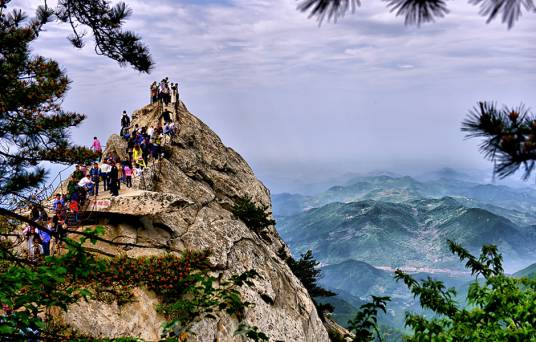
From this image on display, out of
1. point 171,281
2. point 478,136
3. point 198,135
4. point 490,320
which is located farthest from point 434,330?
point 198,135

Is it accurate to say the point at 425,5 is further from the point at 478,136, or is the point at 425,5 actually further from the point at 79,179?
the point at 79,179

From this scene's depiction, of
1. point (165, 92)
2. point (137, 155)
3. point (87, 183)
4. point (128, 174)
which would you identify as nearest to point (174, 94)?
point (165, 92)

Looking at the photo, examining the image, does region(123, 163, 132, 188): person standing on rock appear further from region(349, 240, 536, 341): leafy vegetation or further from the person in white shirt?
region(349, 240, 536, 341): leafy vegetation

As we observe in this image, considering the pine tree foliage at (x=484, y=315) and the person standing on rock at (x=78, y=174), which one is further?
the person standing on rock at (x=78, y=174)

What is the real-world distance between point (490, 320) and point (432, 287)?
1592 millimetres

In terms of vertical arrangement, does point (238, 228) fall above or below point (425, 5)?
below

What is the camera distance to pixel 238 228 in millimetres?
21453

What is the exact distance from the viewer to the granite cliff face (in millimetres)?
14336

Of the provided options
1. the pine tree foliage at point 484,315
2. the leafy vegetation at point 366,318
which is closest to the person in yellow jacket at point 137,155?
the pine tree foliage at point 484,315

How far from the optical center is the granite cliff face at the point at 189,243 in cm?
1434

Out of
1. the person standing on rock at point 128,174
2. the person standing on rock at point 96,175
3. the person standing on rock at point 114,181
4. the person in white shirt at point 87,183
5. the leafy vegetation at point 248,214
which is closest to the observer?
the person in white shirt at point 87,183

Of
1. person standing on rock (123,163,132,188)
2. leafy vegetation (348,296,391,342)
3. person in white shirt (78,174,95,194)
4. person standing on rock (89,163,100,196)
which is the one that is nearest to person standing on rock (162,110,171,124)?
person standing on rock (123,163,132,188)

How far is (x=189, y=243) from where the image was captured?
61.2 ft

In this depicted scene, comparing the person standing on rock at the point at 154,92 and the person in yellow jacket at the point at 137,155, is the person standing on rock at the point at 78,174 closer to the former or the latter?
the person in yellow jacket at the point at 137,155
